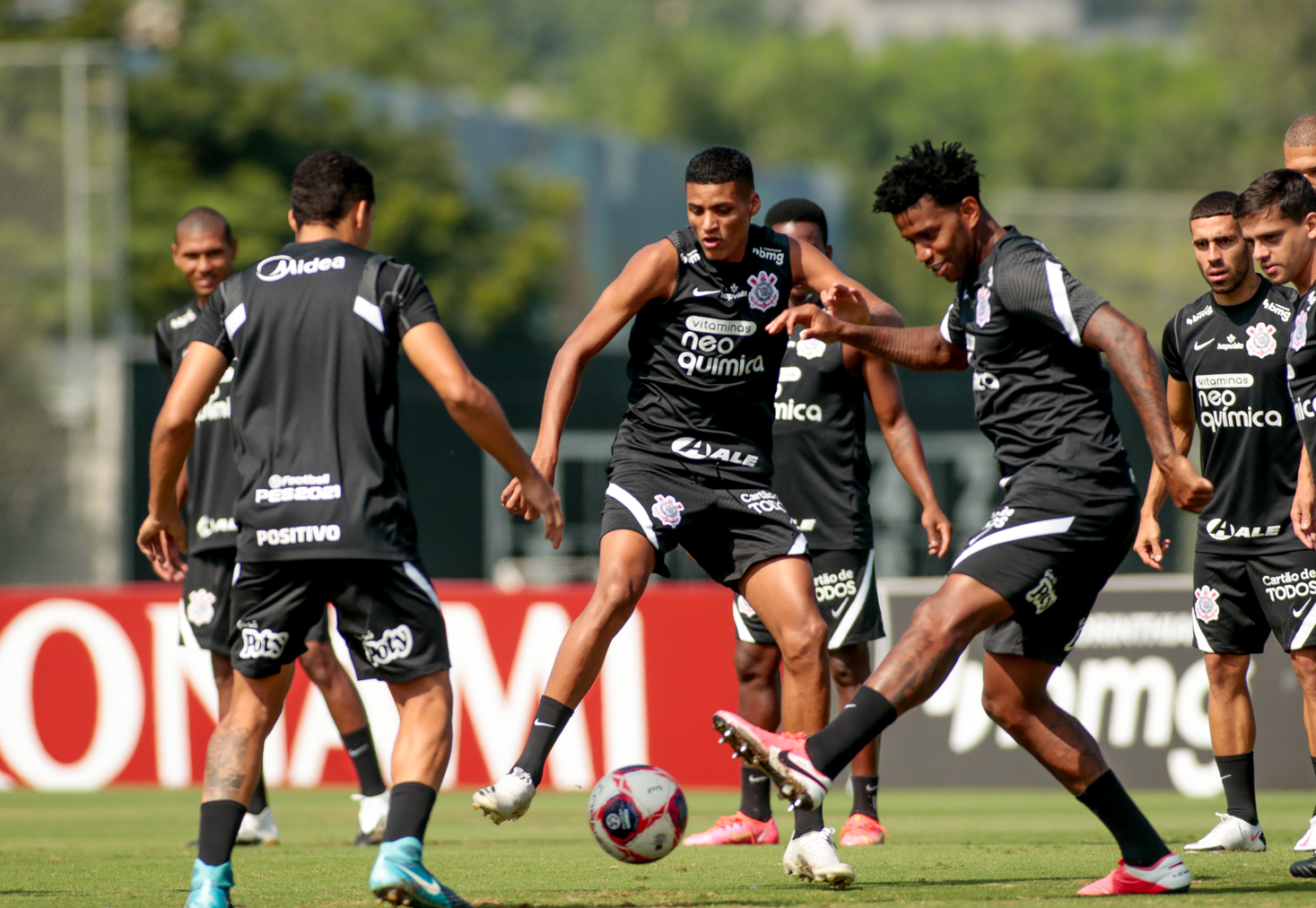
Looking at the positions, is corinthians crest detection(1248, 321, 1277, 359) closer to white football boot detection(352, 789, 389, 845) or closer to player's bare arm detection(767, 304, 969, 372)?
player's bare arm detection(767, 304, 969, 372)

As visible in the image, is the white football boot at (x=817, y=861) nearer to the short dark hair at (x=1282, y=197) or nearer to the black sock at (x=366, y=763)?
the black sock at (x=366, y=763)

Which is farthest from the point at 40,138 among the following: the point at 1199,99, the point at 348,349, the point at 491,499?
the point at 1199,99

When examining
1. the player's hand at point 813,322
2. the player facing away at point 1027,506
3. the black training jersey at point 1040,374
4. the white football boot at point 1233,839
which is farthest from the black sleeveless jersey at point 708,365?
the white football boot at point 1233,839

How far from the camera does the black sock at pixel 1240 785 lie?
7.61 metres

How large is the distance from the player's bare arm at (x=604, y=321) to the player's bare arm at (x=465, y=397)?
941 millimetres

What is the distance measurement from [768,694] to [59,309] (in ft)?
44.6

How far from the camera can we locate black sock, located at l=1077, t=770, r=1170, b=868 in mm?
5875

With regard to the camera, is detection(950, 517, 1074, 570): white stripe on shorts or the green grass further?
the green grass

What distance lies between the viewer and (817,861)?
6117 mm

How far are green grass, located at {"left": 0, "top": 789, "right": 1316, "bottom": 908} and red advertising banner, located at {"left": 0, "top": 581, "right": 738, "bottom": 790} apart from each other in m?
1.46

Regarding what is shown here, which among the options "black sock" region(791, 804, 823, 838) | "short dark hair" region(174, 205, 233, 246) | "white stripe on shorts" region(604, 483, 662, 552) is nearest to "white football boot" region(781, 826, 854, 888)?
"black sock" region(791, 804, 823, 838)

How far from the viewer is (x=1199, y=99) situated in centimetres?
9188

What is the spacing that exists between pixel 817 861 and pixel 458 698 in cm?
671

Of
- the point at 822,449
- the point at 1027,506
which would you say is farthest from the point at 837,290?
the point at 822,449
